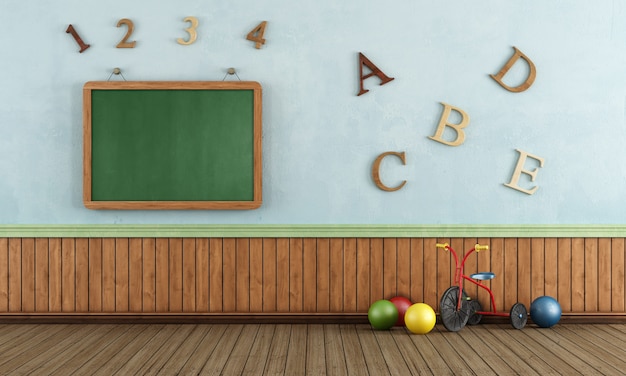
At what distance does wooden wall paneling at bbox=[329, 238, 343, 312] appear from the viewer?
4.61m

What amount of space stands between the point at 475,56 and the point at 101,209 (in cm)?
292

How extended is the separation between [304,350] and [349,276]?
34.9 inches

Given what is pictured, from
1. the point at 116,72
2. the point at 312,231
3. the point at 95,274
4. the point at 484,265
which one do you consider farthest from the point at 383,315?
the point at 116,72

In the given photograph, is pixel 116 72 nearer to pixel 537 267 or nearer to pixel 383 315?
pixel 383 315

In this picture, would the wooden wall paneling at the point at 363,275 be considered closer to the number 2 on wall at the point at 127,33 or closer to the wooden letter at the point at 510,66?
the wooden letter at the point at 510,66

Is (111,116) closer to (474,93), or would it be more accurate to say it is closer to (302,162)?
(302,162)

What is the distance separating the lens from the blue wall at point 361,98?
15.0ft

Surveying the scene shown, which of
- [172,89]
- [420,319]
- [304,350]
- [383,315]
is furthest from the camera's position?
[172,89]

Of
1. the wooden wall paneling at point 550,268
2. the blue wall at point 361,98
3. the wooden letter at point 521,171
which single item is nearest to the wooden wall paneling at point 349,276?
the blue wall at point 361,98

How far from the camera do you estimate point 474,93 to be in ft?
15.0

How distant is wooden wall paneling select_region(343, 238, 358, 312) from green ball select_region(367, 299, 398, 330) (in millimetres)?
282

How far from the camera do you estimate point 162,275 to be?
15.1 feet

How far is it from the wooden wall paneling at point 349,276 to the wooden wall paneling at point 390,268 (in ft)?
0.72

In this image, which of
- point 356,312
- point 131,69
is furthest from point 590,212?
point 131,69
